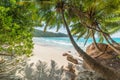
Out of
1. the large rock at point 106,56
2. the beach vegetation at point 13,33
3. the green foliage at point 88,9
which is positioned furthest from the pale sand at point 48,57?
the beach vegetation at point 13,33

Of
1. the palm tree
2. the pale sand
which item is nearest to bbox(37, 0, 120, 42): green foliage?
the palm tree

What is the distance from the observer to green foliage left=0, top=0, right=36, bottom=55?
7.43 meters

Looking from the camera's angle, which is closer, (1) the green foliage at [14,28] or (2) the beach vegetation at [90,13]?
(1) the green foliage at [14,28]

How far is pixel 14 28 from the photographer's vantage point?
25.4 feet

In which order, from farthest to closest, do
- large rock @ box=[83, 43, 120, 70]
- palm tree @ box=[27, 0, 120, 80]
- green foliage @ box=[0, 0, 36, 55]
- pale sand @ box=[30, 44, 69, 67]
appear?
large rock @ box=[83, 43, 120, 70] < pale sand @ box=[30, 44, 69, 67] < palm tree @ box=[27, 0, 120, 80] < green foliage @ box=[0, 0, 36, 55]

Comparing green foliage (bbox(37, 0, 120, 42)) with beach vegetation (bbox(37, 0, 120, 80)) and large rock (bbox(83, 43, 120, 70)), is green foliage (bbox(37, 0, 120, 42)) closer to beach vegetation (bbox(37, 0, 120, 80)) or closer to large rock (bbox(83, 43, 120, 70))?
beach vegetation (bbox(37, 0, 120, 80))

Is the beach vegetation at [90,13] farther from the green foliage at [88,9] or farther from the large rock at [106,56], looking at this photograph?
the large rock at [106,56]

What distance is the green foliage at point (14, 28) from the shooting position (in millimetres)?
7430

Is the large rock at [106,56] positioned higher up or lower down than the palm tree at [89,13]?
lower down

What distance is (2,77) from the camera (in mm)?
7598

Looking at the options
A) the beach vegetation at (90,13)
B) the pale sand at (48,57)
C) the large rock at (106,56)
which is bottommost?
the pale sand at (48,57)

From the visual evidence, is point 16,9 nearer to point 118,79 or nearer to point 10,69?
point 10,69

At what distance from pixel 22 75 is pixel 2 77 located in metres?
0.65

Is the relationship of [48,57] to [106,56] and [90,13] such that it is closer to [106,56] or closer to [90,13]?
[106,56]
